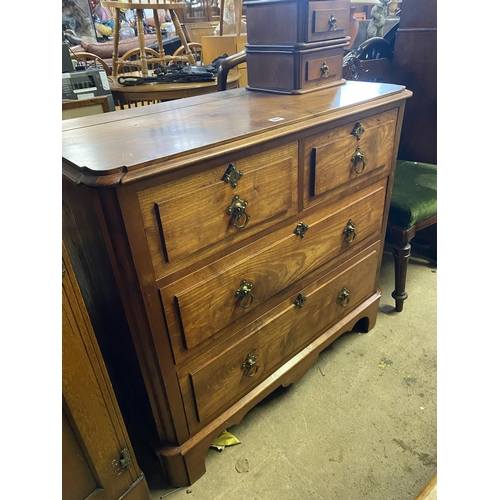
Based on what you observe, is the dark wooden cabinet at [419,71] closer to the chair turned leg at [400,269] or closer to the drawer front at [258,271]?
the chair turned leg at [400,269]

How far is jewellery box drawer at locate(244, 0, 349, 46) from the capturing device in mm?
1174

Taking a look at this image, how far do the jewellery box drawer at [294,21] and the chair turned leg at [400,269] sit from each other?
0.88 m

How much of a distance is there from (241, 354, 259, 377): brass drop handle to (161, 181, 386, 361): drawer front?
0.54 feet

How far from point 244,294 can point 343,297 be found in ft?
1.79

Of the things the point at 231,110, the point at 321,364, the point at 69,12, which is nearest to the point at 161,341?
the point at 231,110

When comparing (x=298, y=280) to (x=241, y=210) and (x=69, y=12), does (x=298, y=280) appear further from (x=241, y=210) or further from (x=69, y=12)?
(x=69, y=12)

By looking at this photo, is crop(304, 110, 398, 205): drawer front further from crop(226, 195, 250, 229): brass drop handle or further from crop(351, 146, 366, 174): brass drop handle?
crop(226, 195, 250, 229): brass drop handle

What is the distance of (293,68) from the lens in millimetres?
1233

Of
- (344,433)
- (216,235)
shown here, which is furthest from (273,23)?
(344,433)

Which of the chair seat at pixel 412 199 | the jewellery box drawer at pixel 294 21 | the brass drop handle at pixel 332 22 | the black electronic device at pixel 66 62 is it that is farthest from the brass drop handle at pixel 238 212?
the black electronic device at pixel 66 62

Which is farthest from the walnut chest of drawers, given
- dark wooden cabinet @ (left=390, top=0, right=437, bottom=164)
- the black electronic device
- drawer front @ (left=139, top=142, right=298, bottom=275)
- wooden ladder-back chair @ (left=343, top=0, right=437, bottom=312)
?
the black electronic device

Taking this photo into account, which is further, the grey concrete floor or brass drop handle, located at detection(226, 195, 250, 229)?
the grey concrete floor

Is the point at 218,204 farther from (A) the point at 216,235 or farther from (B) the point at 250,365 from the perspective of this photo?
(B) the point at 250,365

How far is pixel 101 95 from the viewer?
214cm
